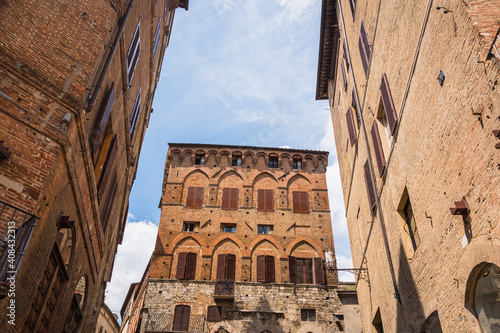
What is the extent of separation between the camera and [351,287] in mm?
23094

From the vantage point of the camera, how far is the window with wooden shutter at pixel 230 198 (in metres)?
24.3

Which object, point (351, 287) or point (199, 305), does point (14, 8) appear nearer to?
point (199, 305)

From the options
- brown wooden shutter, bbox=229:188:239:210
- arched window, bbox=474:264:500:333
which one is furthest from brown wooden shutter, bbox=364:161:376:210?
brown wooden shutter, bbox=229:188:239:210

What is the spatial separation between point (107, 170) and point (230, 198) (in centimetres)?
1477

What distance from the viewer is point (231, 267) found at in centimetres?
2211

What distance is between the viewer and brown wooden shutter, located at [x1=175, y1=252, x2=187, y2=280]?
70.5 ft

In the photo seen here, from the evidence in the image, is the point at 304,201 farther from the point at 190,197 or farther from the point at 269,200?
the point at 190,197

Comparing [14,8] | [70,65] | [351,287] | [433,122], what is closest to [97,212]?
[70,65]

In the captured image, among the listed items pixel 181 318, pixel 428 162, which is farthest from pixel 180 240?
pixel 428 162

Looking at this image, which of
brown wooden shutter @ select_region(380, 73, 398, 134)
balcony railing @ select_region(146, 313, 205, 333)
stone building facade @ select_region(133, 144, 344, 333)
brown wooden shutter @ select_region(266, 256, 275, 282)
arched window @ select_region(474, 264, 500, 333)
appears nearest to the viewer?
arched window @ select_region(474, 264, 500, 333)

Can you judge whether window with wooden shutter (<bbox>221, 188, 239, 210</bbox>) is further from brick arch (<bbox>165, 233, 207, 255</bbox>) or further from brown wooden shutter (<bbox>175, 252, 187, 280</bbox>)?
brown wooden shutter (<bbox>175, 252, 187, 280</bbox>)

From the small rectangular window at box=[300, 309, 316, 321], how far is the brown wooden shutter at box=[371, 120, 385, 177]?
42.9 feet

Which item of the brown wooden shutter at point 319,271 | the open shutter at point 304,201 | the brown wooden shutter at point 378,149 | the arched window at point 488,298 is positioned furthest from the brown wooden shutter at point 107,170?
the open shutter at point 304,201

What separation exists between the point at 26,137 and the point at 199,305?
54.0 ft
